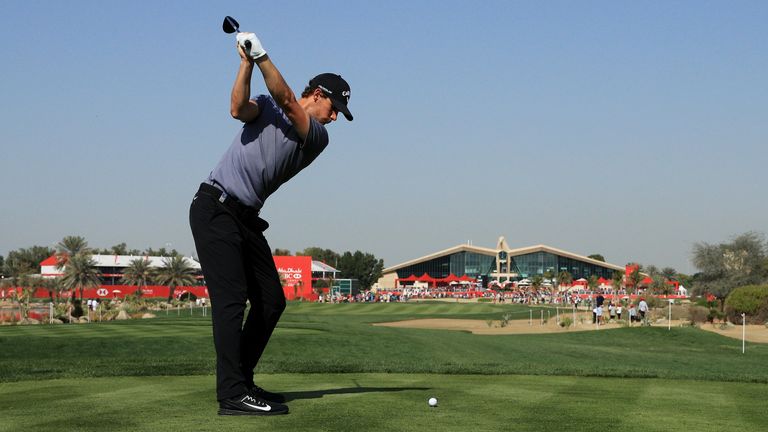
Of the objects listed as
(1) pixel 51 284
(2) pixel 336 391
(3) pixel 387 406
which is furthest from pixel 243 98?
(1) pixel 51 284

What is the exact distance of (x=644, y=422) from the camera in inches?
240

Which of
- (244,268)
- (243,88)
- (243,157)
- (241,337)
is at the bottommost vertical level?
(241,337)

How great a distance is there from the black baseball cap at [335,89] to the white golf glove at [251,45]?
86 centimetres

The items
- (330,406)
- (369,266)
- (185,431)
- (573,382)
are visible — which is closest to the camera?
(185,431)

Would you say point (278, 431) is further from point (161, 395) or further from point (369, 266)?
point (369, 266)

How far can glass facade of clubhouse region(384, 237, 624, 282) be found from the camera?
611 feet

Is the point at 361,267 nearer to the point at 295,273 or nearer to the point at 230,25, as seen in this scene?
the point at 295,273

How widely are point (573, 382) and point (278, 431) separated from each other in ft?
18.3

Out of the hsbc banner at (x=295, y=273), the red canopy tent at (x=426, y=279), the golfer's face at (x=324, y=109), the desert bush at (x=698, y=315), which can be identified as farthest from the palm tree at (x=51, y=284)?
the golfer's face at (x=324, y=109)

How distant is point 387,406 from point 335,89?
244 centimetres

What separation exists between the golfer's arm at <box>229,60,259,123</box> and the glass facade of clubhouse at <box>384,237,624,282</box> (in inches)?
7059

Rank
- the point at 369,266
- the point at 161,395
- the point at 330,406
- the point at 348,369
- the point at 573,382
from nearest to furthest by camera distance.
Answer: the point at 330,406
the point at 161,395
the point at 573,382
the point at 348,369
the point at 369,266

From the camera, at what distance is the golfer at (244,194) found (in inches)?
244

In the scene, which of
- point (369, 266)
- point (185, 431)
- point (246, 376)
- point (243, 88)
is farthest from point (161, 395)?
point (369, 266)
